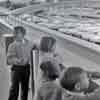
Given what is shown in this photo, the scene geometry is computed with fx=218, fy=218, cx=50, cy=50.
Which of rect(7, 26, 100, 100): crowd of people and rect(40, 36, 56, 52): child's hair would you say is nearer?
rect(7, 26, 100, 100): crowd of people

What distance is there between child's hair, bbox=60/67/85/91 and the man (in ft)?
1.90

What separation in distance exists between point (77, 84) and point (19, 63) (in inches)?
29.9

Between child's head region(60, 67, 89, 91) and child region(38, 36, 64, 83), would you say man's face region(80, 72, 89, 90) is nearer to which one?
child's head region(60, 67, 89, 91)

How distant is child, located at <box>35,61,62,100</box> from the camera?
165cm

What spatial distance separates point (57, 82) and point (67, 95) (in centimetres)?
13

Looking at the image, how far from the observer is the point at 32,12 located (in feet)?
5.98

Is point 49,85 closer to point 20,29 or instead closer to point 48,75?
point 48,75

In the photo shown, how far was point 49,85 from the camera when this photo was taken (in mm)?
1688

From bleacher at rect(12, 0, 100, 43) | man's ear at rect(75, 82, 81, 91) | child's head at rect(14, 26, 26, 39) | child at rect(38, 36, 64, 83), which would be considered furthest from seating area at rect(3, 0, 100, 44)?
man's ear at rect(75, 82, 81, 91)

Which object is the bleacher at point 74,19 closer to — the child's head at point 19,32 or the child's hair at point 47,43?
the child's hair at point 47,43

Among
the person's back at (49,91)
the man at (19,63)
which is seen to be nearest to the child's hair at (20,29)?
the man at (19,63)

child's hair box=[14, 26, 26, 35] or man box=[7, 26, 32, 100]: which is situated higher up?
child's hair box=[14, 26, 26, 35]

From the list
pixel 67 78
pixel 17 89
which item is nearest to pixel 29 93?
pixel 17 89

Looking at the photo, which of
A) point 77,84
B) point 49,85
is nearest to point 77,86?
point 77,84
